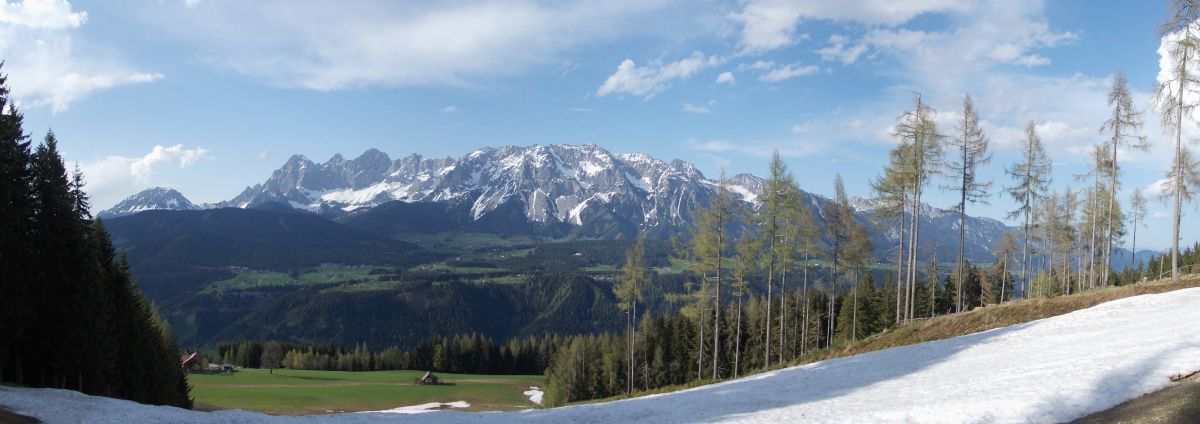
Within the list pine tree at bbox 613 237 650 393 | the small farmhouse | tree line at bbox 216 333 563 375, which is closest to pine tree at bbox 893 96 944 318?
pine tree at bbox 613 237 650 393

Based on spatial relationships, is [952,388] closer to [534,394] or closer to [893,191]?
[893,191]

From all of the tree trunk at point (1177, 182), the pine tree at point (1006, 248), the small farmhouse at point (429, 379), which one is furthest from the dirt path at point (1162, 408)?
the small farmhouse at point (429, 379)

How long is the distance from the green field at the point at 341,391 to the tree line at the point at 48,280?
96.2 ft

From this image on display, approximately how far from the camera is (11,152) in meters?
22.5

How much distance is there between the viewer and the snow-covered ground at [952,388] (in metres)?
14.1

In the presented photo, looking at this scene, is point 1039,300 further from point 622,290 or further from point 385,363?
point 385,363

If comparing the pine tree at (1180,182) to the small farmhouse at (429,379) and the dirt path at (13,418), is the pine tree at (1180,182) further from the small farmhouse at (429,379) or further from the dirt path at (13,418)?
the small farmhouse at (429,379)

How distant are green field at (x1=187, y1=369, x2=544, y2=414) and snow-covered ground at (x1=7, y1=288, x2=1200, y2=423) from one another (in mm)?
33951

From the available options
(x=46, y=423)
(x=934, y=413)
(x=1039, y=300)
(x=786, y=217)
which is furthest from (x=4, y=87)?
(x=1039, y=300)

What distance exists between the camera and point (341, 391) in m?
73.2

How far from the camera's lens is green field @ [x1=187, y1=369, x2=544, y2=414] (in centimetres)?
5969

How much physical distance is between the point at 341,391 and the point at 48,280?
54557 mm

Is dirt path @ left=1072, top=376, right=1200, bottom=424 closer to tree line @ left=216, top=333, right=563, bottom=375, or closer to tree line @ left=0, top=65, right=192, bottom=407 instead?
tree line @ left=0, top=65, right=192, bottom=407

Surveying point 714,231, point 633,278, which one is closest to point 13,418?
point 714,231
